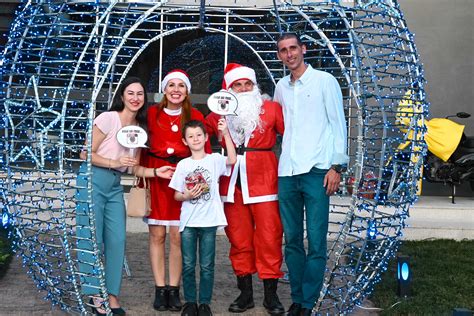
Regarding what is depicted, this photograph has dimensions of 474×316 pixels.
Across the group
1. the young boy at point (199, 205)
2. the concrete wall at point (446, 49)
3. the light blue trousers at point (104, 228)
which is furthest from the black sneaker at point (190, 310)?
the concrete wall at point (446, 49)

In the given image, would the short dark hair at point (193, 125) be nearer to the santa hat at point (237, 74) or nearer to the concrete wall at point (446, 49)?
the santa hat at point (237, 74)

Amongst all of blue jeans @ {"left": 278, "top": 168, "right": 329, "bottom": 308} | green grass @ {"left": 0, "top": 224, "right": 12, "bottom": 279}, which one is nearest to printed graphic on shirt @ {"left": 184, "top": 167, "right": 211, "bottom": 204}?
blue jeans @ {"left": 278, "top": 168, "right": 329, "bottom": 308}

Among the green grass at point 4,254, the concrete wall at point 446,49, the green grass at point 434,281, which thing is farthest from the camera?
the concrete wall at point 446,49

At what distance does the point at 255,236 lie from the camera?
6109 mm

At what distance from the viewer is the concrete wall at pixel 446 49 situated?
12.1 m

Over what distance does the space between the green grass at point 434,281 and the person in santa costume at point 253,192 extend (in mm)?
1018

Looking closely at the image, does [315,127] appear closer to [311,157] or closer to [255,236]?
[311,157]

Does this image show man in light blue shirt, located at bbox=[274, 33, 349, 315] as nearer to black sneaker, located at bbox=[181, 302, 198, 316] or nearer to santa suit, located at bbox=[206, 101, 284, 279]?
santa suit, located at bbox=[206, 101, 284, 279]

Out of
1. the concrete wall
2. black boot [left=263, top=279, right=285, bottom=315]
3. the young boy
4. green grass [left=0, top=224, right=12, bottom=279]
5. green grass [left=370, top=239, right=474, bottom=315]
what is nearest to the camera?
the young boy

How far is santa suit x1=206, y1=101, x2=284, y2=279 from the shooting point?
6.06 metres

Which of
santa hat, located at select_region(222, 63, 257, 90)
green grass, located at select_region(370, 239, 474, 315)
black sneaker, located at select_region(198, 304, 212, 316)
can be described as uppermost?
santa hat, located at select_region(222, 63, 257, 90)

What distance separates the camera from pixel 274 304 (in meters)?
6.12

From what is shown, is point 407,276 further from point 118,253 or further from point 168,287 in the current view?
point 118,253

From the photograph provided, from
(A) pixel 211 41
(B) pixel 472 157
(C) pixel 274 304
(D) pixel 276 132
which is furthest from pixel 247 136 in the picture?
(B) pixel 472 157
